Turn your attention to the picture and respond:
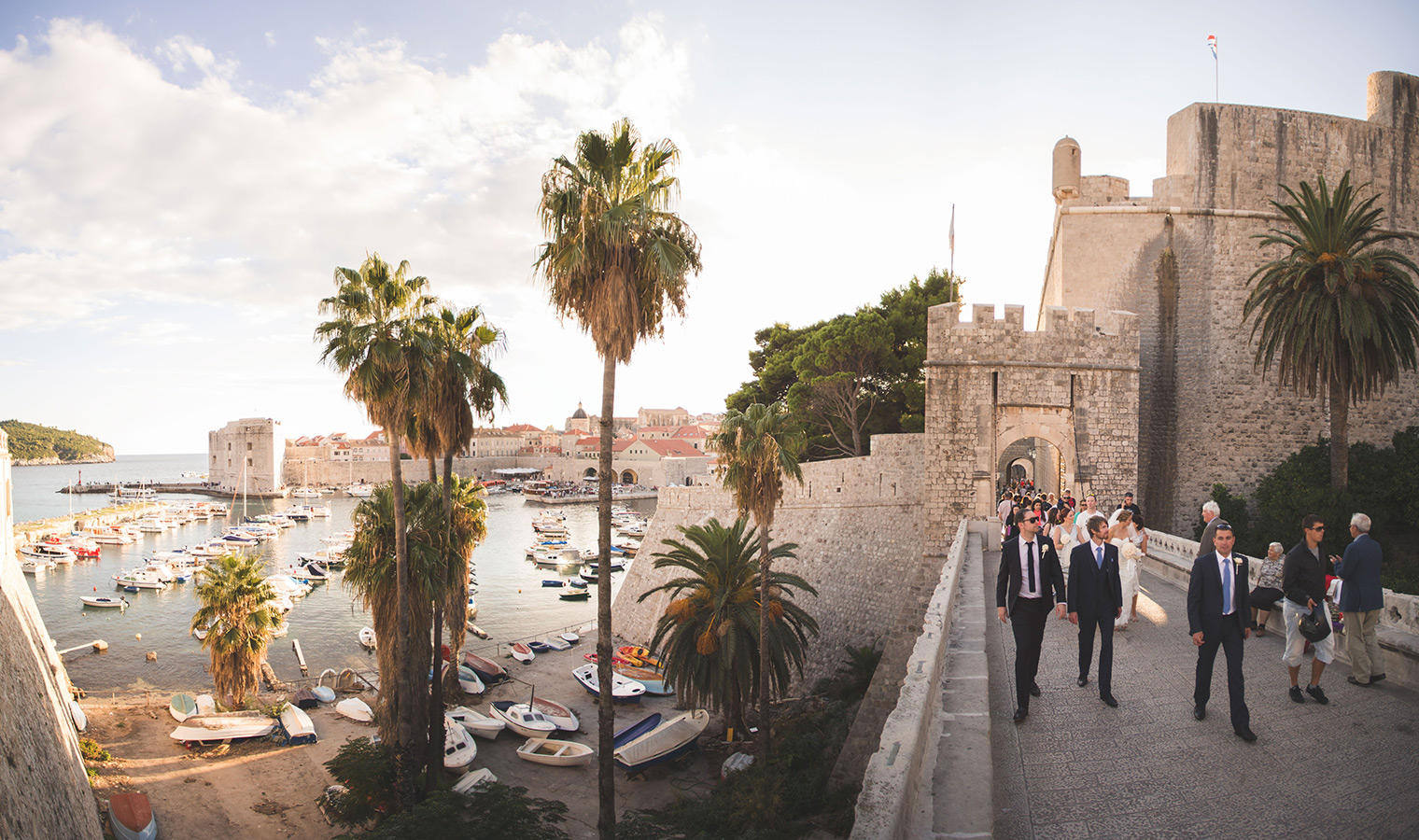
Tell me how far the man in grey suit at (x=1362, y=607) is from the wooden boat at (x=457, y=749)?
15019 millimetres

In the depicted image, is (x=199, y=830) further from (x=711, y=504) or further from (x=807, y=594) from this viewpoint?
(x=711, y=504)

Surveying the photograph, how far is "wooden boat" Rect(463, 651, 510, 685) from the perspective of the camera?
73.5 feet

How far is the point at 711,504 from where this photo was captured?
83.0 feet

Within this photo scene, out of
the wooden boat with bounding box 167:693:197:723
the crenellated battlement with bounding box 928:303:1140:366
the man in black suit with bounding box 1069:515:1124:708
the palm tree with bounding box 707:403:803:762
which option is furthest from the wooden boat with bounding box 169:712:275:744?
the man in black suit with bounding box 1069:515:1124:708

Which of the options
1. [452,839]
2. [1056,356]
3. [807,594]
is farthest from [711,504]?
[452,839]

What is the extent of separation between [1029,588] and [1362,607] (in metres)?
2.47

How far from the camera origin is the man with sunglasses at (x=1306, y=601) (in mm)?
5000

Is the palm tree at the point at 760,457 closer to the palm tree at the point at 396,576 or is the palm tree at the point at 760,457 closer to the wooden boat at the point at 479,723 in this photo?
the palm tree at the point at 396,576

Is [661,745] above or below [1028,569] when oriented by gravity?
below

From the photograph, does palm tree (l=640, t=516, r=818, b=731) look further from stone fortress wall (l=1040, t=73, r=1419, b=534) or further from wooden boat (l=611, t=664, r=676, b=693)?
stone fortress wall (l=1040, t=73, r=1419, b=534)

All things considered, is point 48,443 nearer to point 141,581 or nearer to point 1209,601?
point 141,581

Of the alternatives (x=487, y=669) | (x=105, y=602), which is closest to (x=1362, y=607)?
(x=487, y=669)

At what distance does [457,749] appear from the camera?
16.1m

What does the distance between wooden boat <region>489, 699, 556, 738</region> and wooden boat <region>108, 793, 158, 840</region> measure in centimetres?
724
